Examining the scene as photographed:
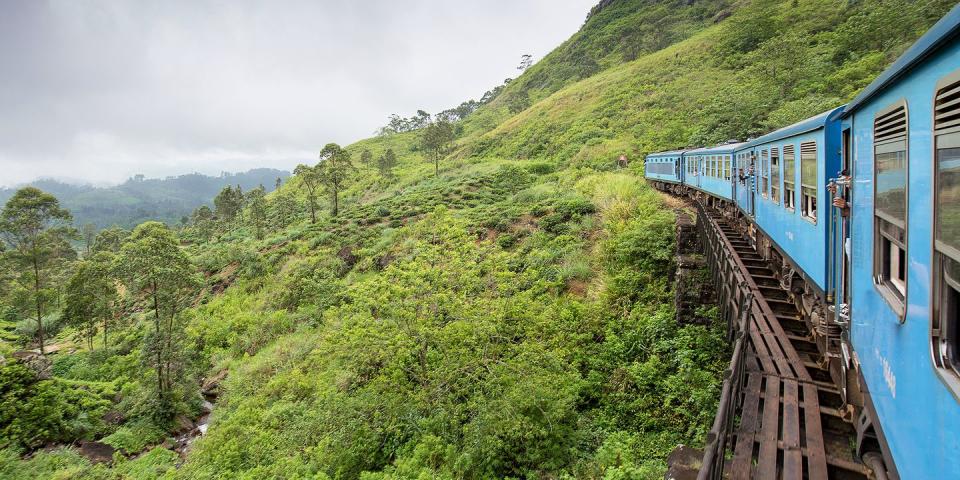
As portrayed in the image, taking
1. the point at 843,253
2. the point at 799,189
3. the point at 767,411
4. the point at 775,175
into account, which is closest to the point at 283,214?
the point at 775,175

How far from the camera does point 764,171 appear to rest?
9172 mm

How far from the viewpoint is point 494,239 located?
19766 mm

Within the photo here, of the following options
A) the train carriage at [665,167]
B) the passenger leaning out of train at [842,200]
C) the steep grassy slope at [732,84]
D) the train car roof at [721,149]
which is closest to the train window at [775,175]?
the train car roof at [721,149]

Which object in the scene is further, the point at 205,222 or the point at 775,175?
the point at 205,222

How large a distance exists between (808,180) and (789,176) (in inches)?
49.9

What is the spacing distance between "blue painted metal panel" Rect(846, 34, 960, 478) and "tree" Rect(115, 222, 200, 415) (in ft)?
61.3

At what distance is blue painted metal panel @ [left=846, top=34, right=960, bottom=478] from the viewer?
2.07 metres

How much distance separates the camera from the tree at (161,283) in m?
15.4

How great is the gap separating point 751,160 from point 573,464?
316 inches

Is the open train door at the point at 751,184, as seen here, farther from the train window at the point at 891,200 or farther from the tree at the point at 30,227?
the tree at the point at 30,227

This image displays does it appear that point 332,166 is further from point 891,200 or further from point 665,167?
point 891,200

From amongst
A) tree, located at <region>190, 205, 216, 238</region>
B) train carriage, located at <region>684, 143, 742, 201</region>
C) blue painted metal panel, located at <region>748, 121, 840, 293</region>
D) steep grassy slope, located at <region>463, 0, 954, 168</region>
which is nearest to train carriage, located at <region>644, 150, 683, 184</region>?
train carriage, located at <region>684, 143, 742, 201</region>

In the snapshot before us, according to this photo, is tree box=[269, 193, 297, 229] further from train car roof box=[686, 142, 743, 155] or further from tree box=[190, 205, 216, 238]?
train car roof box=[686, 142, 743, 155]

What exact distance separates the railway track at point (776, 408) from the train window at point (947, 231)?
1183 millimetres
